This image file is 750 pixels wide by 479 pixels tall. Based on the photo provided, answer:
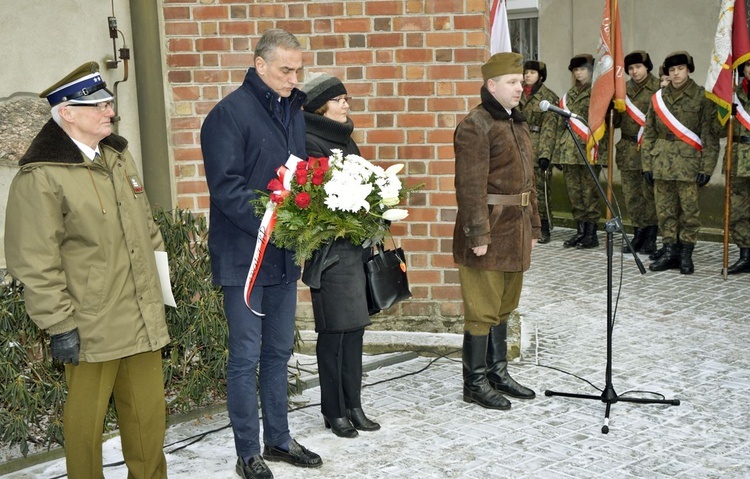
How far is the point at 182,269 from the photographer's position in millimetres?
5715

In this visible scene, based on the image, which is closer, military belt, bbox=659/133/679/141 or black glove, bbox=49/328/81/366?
black glove, bbox=49/328/81/366

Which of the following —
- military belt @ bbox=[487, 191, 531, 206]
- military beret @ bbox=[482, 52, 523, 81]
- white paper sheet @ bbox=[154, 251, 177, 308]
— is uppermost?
military beret @ bbox=[482, 52, 523, 81]

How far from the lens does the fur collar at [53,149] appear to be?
4.00 m

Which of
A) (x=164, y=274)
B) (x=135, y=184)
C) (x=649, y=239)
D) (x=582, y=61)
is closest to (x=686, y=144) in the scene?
(x=649, y=239)

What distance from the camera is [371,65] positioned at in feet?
23.0

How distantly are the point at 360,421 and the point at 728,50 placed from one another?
587 centimetres

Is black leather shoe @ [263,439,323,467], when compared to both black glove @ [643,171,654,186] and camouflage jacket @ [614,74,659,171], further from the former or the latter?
camouflage jacket @ [614,74,659,171]

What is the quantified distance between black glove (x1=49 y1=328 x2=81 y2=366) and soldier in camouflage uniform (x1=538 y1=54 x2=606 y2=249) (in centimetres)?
875

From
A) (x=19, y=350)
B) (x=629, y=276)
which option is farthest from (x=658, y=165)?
(x=19, y=350)

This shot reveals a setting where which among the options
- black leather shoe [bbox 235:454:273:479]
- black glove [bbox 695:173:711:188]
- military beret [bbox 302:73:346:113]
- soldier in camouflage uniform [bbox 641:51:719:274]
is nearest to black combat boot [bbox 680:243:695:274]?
soldier in camouflage uniform [bbox 641:51:719:274]

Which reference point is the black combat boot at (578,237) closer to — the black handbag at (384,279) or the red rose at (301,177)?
the black handbag at (384,279)

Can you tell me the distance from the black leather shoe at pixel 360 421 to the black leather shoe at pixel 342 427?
0.20 ft

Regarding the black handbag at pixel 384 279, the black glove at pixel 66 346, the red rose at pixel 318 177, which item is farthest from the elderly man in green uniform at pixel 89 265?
the black handbag at pixel 384 279

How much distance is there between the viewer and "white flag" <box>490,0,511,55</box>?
7.72 meters
